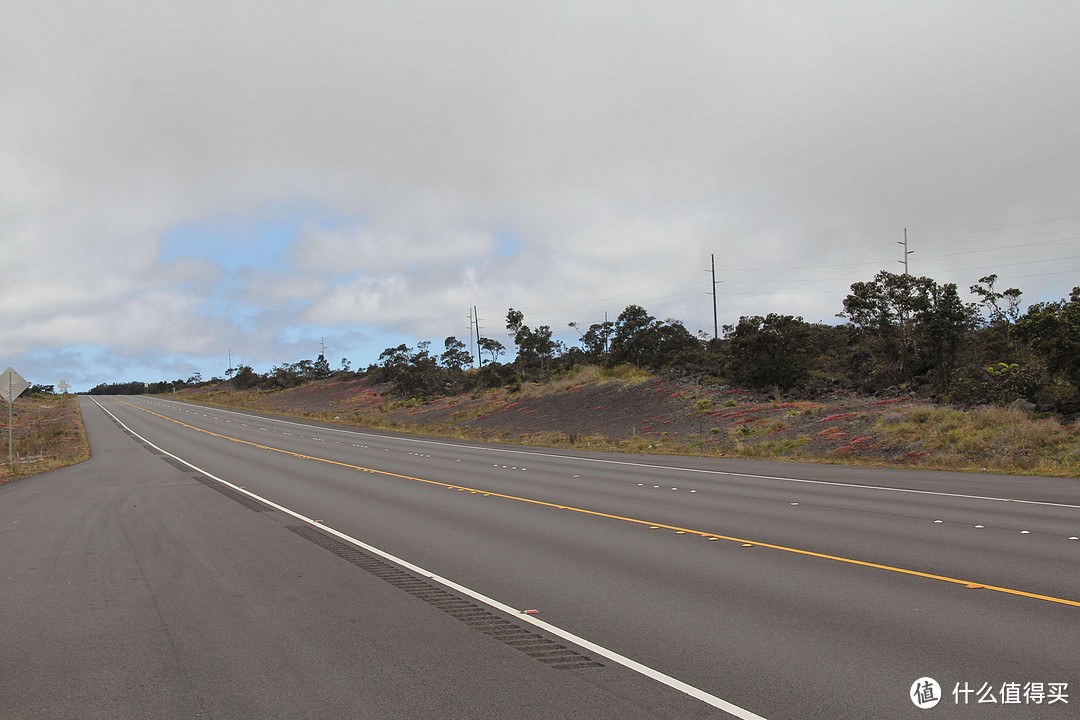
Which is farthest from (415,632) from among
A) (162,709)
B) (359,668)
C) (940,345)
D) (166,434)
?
(166,434)

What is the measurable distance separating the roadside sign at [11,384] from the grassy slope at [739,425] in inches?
826

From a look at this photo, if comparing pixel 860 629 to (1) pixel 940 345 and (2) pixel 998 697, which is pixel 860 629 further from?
(1) pixel 940 345

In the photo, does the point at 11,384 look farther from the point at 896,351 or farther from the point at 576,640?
the point at 896,351

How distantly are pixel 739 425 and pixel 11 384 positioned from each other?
2800 centimetres

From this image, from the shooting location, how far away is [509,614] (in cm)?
634

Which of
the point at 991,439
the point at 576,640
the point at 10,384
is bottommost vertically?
the point at 991,439

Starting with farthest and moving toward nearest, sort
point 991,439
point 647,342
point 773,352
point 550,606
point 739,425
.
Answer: point 647,342 → point 773,352 → point 739,425 → point 991,439 → point 550,606

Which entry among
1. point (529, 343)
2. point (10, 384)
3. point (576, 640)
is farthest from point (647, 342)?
point (576, 640)

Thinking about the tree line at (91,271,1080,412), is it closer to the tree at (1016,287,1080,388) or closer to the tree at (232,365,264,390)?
the tree at (1016,287,1080,388)

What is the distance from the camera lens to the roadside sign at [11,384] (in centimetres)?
2227

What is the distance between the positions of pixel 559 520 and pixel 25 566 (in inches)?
289

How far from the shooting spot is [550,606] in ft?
21.5

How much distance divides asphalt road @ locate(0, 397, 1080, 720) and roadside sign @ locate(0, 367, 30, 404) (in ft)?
36.7

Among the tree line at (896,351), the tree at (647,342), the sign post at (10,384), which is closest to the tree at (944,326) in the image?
the tree line at (896,351)
